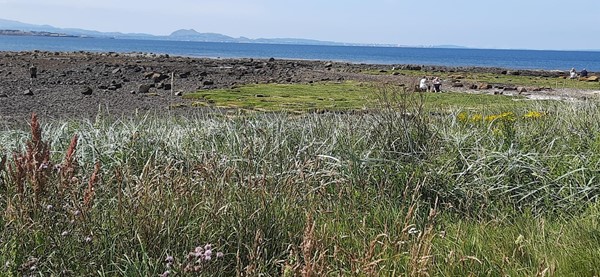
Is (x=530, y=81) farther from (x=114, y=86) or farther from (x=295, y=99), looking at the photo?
(x=114, y=86)

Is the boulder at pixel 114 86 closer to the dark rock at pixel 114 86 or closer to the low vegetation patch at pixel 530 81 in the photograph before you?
the dark rock at pixel 114 86

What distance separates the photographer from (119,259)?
352 cm

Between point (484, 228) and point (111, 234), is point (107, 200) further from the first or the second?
point (484, 228)

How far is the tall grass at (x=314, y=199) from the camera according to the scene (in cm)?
343

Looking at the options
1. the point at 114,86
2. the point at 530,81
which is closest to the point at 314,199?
the point at 114,86

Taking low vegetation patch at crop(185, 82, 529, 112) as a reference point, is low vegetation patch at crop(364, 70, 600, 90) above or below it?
below

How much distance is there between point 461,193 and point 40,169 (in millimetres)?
3227

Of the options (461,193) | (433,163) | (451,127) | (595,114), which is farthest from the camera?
(595,114)

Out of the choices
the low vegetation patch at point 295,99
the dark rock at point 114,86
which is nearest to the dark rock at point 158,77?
the dark rock at point 114,86

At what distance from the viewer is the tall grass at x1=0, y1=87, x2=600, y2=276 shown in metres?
3.43

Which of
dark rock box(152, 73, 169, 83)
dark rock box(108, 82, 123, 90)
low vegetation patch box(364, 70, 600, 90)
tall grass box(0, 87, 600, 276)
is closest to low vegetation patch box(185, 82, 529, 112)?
dark rock box(108, 82, 123, 90)

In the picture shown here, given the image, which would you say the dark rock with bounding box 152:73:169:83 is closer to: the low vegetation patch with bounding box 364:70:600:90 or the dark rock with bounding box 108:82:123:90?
the dark rock with bounding box 108:82:123:90

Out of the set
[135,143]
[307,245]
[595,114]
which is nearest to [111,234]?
[307,245]

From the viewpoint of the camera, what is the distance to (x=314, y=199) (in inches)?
186
